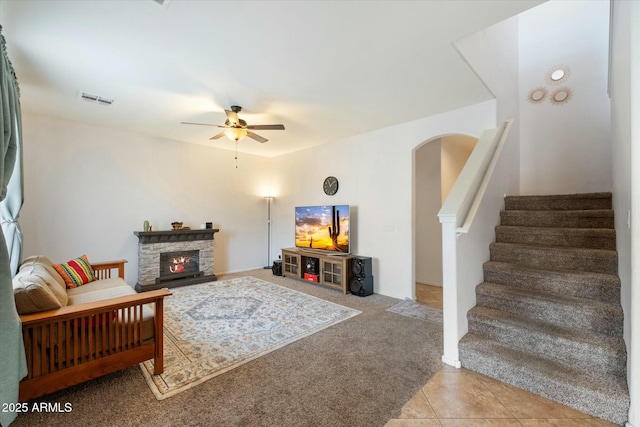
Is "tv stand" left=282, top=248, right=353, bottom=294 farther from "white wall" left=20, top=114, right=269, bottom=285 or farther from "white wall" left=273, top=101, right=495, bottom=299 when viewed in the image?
"white wall" left=20, top=114, right=269, bottom=285

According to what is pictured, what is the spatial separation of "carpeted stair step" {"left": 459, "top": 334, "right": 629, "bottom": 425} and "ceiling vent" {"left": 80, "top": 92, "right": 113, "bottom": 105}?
4.80 m

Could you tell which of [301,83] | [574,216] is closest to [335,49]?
[301,83]

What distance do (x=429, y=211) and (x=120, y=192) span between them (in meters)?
5.63

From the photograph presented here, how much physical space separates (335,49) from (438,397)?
2.86 meters

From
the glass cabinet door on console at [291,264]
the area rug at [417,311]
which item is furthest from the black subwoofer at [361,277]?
the glass cabinet door on console at [291,264]

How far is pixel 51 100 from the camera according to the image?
3404mm

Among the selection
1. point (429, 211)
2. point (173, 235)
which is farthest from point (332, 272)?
point (173, 235)

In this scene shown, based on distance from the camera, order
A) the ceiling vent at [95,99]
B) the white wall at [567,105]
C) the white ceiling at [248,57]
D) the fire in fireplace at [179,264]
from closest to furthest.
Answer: the white ceiling at [248,57] < the ceiling vent at [95,99] < the white wall at [567,105] < the fire in fireplace at [179,264]

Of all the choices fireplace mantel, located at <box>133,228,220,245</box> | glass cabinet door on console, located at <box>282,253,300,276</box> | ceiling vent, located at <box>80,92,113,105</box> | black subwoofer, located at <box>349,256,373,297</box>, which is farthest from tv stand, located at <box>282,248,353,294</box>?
ceiling vent, located at <box>80,92,113,105</box>

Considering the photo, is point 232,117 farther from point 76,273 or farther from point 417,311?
point 417,311

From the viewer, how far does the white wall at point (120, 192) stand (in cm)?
397

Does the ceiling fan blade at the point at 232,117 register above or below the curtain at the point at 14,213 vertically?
above

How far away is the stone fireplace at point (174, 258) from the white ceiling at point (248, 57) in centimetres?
208

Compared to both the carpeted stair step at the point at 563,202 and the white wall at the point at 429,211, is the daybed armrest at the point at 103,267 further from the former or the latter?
the carpeted stair step at the point at 563,202
